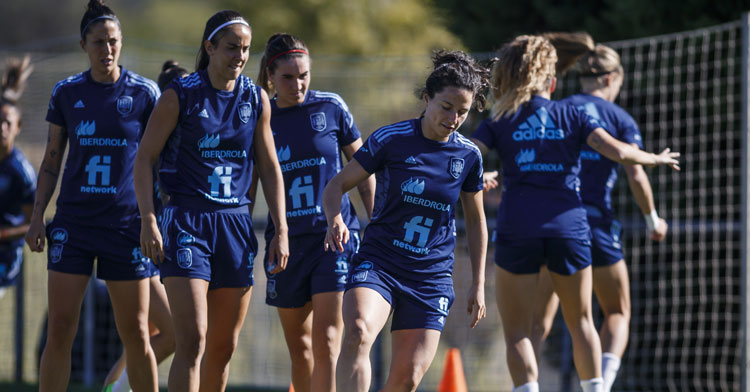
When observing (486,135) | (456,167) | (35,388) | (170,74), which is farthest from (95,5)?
(35,388)

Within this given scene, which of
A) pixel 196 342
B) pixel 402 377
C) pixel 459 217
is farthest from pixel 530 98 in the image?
pixel 459 217

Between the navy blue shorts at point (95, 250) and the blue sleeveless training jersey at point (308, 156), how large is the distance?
2.74 feet

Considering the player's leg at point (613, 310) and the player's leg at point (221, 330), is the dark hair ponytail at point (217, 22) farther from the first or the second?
the player's leg at point (613, 310)

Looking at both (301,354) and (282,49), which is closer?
(282,49)

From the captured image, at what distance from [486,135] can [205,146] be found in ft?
6.04

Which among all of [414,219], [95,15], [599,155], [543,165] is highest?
[95,15]

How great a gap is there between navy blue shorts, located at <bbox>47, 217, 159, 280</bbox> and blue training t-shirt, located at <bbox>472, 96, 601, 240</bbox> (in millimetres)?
2057

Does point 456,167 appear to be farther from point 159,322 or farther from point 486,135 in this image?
point 159,322

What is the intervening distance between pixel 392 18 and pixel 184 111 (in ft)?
61.0

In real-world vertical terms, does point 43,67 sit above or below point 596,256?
above

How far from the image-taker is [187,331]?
173 inches

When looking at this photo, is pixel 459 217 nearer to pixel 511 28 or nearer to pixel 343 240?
pixel 511 28

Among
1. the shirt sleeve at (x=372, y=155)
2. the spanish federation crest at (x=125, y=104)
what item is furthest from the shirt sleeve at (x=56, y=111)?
the shirt sleeve at (x=372, y=155)

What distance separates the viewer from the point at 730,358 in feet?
27.6
